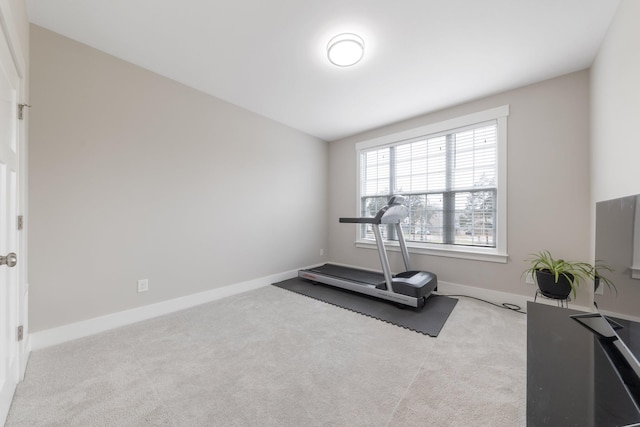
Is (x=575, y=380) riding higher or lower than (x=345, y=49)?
lower

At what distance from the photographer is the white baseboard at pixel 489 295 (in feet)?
9.00

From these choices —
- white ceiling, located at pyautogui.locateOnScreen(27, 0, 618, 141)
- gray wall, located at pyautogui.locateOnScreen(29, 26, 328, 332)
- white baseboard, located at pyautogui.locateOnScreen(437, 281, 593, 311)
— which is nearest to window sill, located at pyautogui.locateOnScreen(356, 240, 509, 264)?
white baseboard, located at pyautogui.locateOnScreen(437, 281, 593, 311)

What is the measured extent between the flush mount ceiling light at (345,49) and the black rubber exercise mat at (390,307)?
2.49m

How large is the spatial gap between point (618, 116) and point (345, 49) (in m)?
2.10

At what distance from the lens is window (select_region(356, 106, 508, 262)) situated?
3.03 metres

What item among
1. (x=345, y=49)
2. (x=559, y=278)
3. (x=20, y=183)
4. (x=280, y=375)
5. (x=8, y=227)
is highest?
(x=345, y=49)

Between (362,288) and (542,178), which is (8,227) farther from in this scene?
(542,178)

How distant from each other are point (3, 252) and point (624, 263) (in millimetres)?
2859

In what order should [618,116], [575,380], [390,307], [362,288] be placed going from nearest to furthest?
[575,380]
[618,116]
[390,307]
[362,288]

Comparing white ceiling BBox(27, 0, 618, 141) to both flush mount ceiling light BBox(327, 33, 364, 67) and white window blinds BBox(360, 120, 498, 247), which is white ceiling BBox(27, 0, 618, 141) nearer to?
flush mount ceiling light BBox(327, 33, 364, 67)

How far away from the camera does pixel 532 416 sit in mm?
689

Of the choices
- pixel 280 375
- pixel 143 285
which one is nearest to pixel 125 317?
pixel 143 285

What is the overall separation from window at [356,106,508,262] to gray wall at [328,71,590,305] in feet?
0.37

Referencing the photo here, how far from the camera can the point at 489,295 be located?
3.00 m
